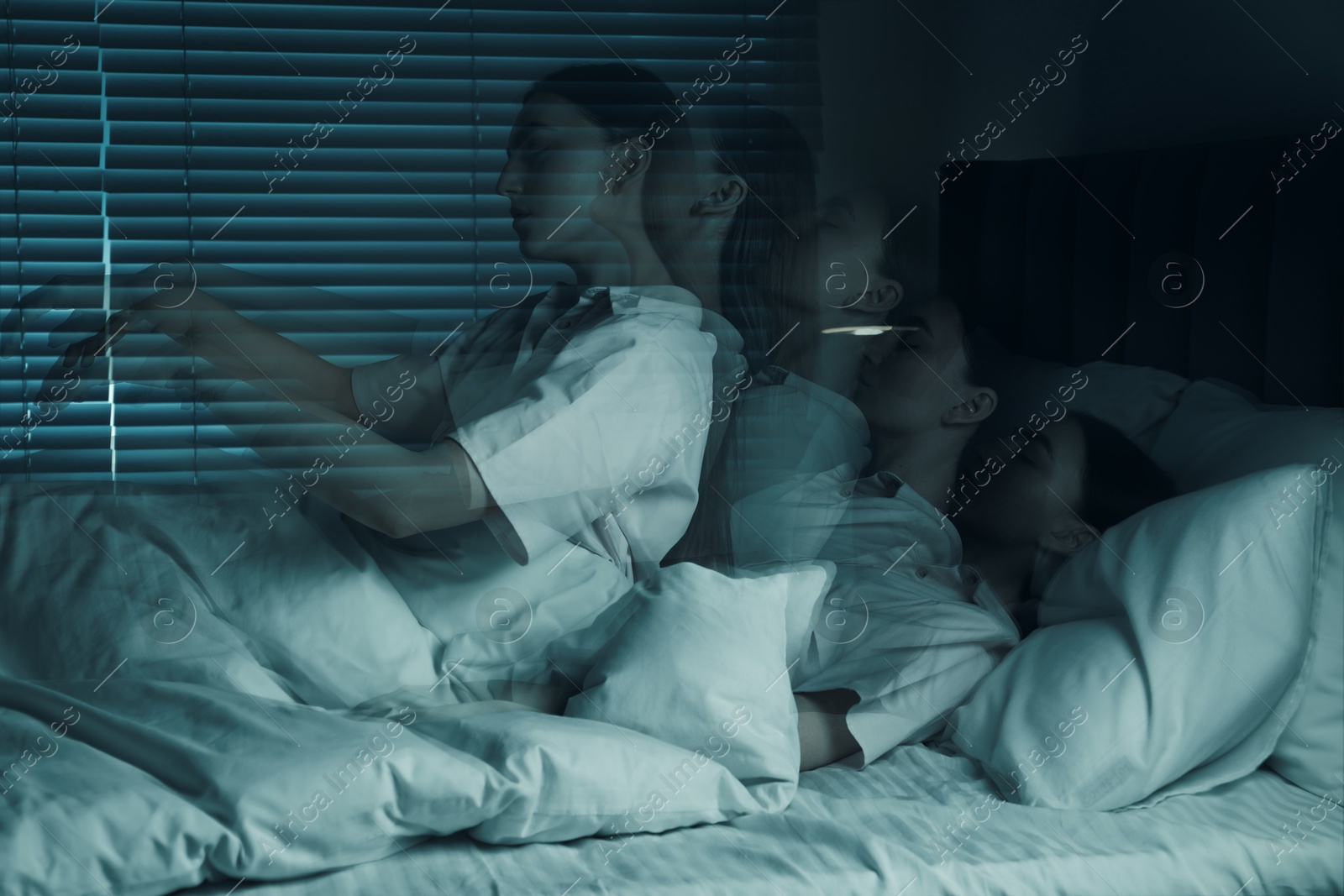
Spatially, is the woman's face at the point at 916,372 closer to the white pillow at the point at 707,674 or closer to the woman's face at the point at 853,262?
the woman's face at the point at 853,262

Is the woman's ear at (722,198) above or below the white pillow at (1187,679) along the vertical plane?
above

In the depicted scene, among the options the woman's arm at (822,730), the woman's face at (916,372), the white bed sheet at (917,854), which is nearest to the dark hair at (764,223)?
the woman's face at (916,372)

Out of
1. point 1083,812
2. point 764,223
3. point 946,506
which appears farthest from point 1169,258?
point 1083,812

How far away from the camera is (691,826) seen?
0.77 metres

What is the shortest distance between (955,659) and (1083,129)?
2.04ft

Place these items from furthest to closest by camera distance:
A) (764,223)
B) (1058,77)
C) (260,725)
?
(1058,77) < (764,223) < (260,725)

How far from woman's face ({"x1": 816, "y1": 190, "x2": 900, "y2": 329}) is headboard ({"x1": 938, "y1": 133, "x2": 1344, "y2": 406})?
91 mm

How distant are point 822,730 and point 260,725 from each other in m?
0.50

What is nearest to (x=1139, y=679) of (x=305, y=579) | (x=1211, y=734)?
(x=1211, y=734)

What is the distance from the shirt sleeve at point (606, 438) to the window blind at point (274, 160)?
0.35 feet

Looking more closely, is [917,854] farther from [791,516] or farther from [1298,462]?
[1298,462]

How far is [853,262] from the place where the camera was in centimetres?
97

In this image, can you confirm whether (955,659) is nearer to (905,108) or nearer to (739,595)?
(739,595)

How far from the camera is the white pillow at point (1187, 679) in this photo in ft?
2.68
